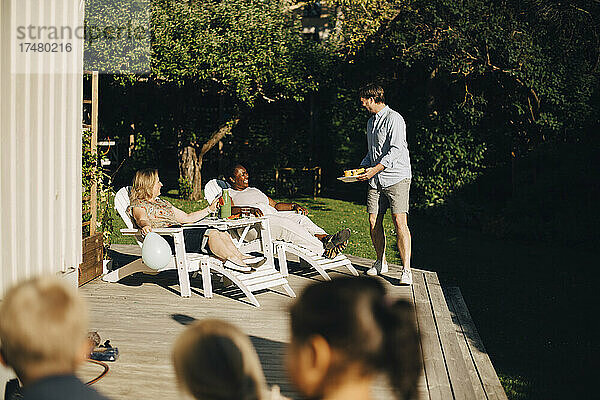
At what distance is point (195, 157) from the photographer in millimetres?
14938

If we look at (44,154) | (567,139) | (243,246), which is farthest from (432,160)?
(44,154)

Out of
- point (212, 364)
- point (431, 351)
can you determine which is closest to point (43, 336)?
point (212, 364)

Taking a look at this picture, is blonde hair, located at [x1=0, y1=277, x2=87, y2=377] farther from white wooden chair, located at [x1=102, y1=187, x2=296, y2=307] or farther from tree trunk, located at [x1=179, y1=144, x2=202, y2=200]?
tree trunk, located at [x1=179, y1=144, x2=202, y2=200]

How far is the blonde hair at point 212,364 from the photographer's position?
4.81 ft

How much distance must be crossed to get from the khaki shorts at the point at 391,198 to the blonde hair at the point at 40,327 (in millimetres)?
4352

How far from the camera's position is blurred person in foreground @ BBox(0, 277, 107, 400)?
1.41 m

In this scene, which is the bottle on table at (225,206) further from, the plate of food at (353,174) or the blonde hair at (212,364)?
the blonde hair at (212,364)

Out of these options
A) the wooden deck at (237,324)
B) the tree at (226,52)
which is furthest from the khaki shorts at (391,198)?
the tree at (226,52)

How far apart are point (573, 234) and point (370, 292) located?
30.5ft

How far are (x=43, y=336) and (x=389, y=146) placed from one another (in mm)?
4487

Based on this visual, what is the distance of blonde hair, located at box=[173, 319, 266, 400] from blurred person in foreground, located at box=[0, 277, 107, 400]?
0.23 metres

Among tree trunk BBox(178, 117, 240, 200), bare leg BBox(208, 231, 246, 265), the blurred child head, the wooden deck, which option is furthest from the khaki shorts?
tree trunk BBox(178, 117, 240, 200)

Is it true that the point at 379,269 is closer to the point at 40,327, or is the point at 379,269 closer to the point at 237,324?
the point at 237,324

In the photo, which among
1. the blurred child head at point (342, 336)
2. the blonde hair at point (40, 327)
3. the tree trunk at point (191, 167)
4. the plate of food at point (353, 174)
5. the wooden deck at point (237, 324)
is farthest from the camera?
the tree trunk at point (191, 167)
